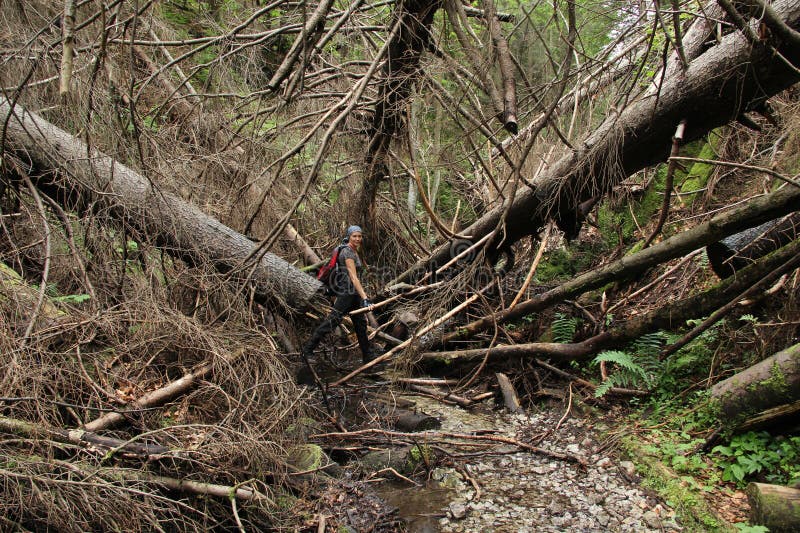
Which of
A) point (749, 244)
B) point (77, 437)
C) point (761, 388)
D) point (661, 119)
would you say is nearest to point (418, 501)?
point (77, 437)

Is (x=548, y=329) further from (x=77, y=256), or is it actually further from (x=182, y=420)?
(x=77, y=256)

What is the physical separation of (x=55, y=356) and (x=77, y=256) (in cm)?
112

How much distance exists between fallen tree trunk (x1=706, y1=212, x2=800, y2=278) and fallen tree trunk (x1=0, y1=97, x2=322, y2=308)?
14.2 feet

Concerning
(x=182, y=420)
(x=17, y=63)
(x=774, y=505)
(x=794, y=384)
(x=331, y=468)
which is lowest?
(x=331, y=468)

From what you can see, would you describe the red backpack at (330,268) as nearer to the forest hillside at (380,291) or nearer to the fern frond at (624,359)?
the forest hillside at (380,291)

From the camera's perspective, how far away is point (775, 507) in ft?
9.87

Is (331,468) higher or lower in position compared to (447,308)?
lower

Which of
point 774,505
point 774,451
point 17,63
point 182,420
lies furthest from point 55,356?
point 774,451

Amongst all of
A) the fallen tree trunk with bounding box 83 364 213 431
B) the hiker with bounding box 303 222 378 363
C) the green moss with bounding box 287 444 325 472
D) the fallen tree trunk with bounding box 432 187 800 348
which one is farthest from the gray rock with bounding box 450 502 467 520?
the hiker with bounding box 303 222 378 363

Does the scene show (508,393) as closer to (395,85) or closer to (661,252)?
(661,252)

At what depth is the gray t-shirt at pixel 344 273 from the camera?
652cm

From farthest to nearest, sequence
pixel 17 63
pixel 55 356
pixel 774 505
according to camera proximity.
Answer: pixel 17 63, pixel 55 356, pixel 774 505

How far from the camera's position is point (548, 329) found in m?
6.33

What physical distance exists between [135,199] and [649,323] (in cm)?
515
